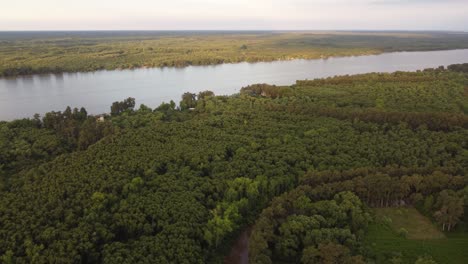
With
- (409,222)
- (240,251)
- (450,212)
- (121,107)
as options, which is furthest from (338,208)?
(121,107)

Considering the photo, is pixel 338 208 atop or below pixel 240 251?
atop

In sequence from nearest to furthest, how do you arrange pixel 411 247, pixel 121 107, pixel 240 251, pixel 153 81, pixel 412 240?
pixel 411 247 < pixel 240 251 < pixel 412 240 < pixel 121 107 < pixel 153 81

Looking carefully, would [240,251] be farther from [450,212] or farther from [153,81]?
[153,81]

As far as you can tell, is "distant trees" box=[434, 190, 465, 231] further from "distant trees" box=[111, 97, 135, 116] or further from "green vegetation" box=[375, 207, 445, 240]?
"distant trees" box=[111, 97, 135, 116]

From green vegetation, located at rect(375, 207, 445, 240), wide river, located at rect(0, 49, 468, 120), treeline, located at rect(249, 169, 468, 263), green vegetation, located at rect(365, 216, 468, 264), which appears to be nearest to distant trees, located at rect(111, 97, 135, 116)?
wide river, located at rect(0, 49, 468, 120)

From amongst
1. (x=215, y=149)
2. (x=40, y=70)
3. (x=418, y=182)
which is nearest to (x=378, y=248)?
(x=418, y=182)

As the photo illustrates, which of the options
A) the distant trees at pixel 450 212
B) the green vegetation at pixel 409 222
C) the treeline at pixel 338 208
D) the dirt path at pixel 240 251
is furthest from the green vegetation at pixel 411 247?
the dirt path at pixel 240 251
